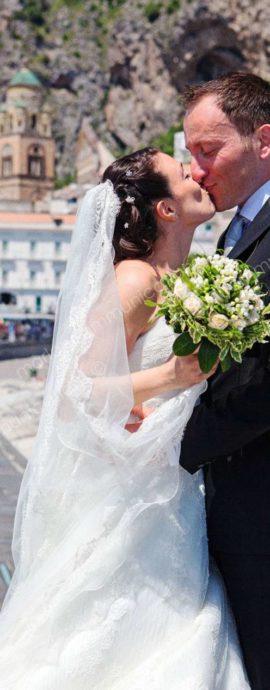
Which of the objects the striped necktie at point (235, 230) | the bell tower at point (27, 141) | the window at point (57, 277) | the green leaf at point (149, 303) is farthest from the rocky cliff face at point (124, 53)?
the green leaf at point (149, 303)

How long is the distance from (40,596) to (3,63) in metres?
73.2

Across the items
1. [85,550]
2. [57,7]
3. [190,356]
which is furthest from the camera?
[57,7]

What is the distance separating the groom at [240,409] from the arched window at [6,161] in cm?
7098

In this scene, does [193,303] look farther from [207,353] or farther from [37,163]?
[37,163]

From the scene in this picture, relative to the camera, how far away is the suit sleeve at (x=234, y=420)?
9.04 ft

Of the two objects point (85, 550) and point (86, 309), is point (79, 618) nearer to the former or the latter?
point (85, 550)

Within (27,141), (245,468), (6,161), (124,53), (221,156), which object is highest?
(221,156)

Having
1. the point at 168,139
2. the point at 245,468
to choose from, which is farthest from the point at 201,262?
the point at 168,139

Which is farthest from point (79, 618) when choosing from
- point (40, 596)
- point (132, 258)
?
point (132, 258)

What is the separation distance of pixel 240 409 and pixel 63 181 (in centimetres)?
7090

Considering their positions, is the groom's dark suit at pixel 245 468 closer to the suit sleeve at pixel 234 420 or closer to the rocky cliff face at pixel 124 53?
the suit sleeve at pixel 234 420

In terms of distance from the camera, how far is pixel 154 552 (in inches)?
115

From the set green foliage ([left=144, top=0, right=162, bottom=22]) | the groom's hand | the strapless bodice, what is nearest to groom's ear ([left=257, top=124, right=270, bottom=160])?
the strapless bodice

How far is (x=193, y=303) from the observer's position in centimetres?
262
